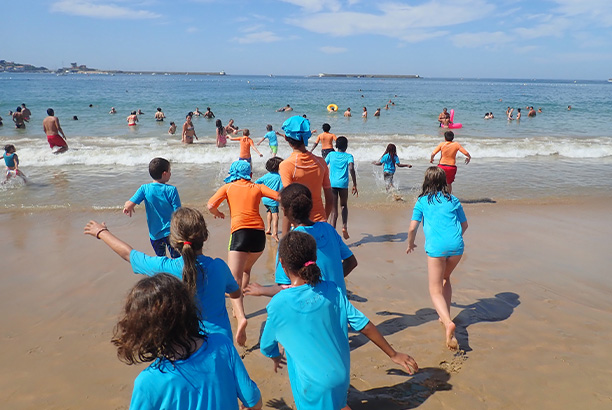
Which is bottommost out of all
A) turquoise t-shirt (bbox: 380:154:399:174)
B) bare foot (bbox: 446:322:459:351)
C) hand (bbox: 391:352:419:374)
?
bare foot (bbox: 446:322:459:351)

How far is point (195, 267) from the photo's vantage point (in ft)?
8.28

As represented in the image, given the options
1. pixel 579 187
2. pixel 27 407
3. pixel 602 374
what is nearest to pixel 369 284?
pixel 602 374

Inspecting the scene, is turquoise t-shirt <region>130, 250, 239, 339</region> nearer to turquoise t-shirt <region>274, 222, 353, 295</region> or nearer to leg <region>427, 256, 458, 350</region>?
turquoise t-shirt <region>274, 222, 353, 295</region>

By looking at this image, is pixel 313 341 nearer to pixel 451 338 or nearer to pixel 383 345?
pixel 383 345

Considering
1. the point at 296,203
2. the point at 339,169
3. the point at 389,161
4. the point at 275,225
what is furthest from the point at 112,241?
the point at 389,161

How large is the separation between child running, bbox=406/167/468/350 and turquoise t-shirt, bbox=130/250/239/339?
2200 millimetres

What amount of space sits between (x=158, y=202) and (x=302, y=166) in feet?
4.98

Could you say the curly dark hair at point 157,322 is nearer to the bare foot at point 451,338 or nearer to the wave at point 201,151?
the bare foot at point 451,338

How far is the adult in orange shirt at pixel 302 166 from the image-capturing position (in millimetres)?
4145

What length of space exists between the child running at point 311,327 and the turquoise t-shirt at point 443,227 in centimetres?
196

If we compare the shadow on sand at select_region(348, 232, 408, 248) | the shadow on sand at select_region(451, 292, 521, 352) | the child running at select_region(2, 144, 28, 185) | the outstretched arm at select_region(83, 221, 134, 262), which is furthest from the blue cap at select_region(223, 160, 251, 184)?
the child running at select_region(2, 144, 28, 185)

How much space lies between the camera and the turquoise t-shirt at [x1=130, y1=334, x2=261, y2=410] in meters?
1.64

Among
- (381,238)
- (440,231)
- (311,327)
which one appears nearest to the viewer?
(311,327)

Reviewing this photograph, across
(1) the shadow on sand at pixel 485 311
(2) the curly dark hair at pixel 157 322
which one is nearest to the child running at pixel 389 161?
(1) the shadow on sand at pixel 485 311
